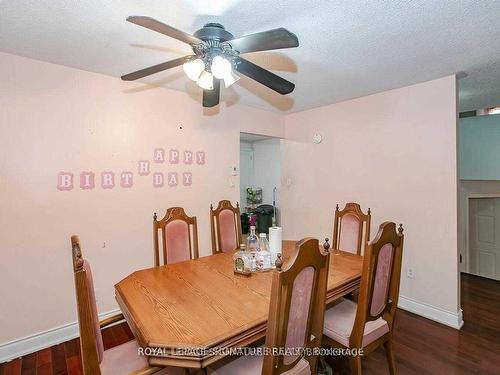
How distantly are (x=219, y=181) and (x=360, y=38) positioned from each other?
2.19 m

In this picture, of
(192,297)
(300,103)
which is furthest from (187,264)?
(300,103)

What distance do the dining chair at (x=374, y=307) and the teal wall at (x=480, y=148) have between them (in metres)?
3.10

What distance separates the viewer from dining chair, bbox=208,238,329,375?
1.07 m

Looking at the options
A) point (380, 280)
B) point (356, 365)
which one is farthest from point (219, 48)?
point (356, 365)

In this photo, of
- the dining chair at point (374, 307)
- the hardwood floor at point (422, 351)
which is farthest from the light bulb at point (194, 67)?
the hardwood floor at point (422, 351)

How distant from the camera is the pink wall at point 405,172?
258cm

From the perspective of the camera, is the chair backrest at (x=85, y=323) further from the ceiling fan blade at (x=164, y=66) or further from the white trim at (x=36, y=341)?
the white trim at (x=36, y=341)

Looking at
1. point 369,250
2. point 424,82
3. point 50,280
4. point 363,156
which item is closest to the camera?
point 369,250

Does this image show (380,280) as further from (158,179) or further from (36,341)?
(36,341)

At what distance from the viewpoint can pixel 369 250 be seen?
57.6 inches

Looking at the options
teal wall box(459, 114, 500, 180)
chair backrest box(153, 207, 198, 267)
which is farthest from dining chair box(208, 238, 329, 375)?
teal wall box(459, 114, 500, 180)

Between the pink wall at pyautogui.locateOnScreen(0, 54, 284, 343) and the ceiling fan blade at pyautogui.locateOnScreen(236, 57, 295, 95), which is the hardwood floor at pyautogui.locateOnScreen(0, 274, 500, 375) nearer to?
the pink wall at pyautogui.locateOnScreen(0, 54, 284, 343)

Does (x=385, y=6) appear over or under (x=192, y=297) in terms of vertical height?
over

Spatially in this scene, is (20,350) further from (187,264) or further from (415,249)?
(415,249)
